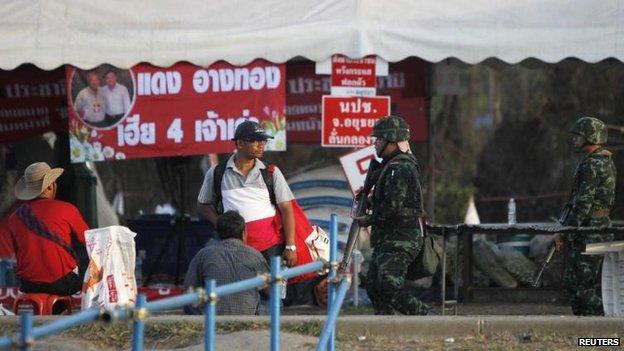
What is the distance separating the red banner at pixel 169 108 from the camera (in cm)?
1157

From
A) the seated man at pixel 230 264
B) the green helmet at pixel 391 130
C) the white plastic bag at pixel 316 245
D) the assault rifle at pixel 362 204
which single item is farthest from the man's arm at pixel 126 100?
the green helmet at pixel 391 130

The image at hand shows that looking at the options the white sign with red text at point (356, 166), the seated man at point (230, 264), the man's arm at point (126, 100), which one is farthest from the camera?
the white sign with red text at point (356, 166)

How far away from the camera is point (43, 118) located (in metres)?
14.0

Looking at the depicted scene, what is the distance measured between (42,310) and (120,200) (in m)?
9.99

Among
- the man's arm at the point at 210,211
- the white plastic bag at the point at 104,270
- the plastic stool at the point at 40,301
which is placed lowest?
the plastic stool at the point at 40,301

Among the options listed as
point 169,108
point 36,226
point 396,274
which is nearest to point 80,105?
point 169,108

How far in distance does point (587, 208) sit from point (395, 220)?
5.52 ft

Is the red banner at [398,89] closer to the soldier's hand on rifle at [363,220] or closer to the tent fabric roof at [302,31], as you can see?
the tent fabric roof at [302,31]

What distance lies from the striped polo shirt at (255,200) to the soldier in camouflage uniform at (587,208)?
2.26 meters

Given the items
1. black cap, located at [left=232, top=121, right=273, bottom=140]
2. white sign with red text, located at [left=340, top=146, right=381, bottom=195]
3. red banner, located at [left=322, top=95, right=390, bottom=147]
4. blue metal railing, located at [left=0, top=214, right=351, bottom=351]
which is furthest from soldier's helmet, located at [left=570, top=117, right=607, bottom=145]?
blue metal railing, located at [left=0, top=214, right=351, bottom=351]

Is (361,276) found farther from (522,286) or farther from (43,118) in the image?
(43,118)

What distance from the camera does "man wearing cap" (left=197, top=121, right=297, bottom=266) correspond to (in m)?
9.78

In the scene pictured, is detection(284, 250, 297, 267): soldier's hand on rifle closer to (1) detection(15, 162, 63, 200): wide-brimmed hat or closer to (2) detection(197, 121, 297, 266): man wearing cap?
(2) detection(197, 121, 297, 266): man wearing cap

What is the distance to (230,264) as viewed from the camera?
9.05m
